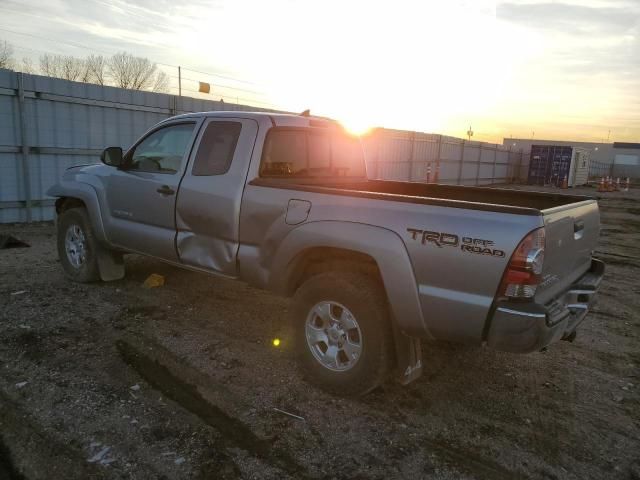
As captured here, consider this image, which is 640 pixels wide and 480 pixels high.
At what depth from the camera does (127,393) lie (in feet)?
11.3

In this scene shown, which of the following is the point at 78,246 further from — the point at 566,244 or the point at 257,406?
the point at 566,244

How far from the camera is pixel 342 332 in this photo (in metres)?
3.47

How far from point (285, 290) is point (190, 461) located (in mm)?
1417

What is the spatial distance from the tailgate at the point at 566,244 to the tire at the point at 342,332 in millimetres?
1023

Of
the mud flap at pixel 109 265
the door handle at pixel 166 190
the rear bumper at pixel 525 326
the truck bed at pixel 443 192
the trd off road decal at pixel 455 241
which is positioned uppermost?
the truck bed at pixel 443 192

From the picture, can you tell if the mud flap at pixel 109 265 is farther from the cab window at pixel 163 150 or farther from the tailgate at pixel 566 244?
the tailgate at pixel 566 244

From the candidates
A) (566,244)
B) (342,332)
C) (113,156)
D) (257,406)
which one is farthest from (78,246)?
(566,244)

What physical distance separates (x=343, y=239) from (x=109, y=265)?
11.8 ft

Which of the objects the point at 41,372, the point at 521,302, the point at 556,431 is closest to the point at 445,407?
the point at 556,431

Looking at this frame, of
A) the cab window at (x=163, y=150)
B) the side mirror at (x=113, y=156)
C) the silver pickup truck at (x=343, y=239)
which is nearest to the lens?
the silver pickup truck at (x=343, y=239)

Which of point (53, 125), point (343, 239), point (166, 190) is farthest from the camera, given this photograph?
point (53, 125)

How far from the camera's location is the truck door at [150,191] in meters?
4.57

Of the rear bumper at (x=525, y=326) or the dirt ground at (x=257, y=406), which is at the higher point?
the rear bumper at (x=525, y=326)

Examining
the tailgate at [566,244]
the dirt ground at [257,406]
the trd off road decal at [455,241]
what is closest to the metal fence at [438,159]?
the dirt ground at [257,406]
